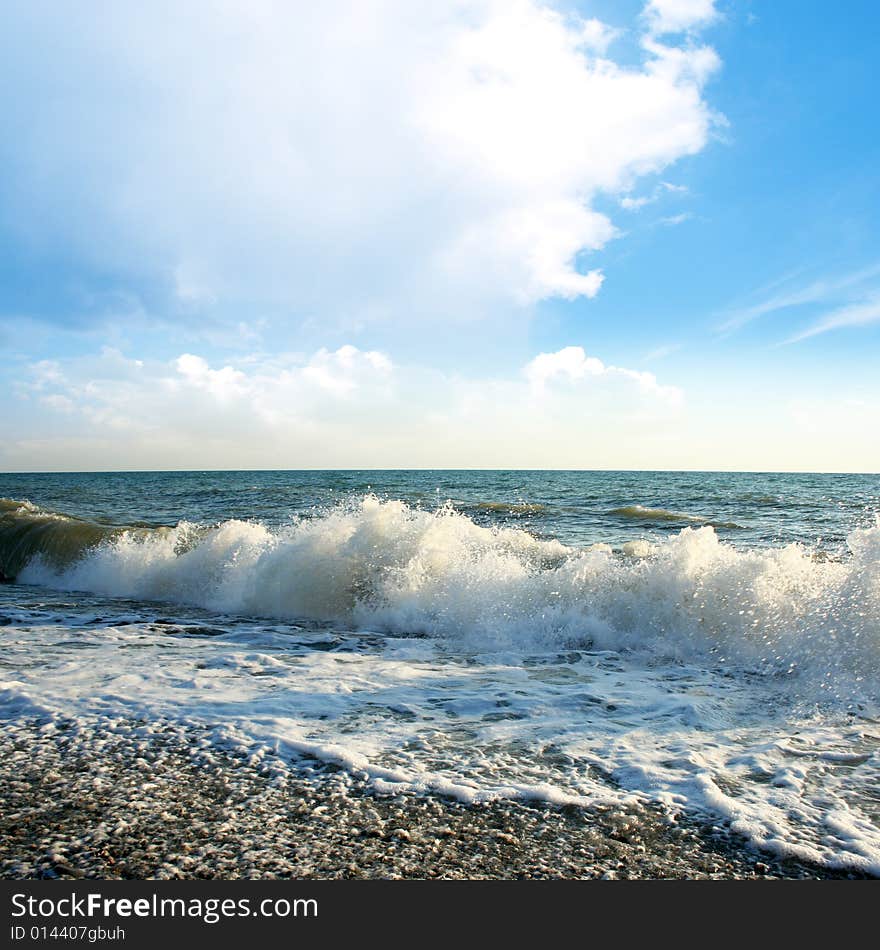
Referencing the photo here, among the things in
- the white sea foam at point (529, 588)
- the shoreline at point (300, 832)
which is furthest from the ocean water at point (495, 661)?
the shoreline at point (300, 832)

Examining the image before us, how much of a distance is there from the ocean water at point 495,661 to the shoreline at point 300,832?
0.19 meters

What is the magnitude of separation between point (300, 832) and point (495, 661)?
3672mm

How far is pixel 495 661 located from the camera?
6305 mm

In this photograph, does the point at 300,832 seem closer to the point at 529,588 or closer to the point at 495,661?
the point at 495,661

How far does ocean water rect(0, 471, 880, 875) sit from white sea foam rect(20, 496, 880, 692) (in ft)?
0.10

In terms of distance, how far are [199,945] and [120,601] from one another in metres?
8.78

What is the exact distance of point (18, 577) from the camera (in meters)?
13.0

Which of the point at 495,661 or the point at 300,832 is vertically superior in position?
the point at 300,832

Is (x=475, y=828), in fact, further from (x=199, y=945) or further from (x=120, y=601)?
(x=120, y=601)

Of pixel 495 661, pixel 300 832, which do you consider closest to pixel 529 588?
pixel 495 661

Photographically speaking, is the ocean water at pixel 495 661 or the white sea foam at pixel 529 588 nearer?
the ocean water at pixel 495 661

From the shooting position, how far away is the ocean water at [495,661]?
354 cm

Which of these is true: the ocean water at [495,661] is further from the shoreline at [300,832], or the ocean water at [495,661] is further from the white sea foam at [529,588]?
the shoreline at [300,832]

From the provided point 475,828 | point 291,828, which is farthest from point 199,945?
point 475,828
